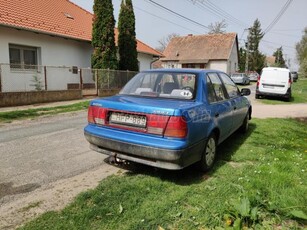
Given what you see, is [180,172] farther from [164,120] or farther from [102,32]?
[102,32]

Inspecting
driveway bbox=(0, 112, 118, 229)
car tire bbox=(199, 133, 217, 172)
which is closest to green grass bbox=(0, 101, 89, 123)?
driveway bbox=(0, 112, 118, 229)

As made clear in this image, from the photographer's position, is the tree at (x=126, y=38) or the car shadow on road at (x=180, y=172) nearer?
the car shadow on road at (x=180, y=172)

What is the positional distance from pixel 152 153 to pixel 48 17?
16.1 metres

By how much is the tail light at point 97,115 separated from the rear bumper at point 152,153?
0.23 meters

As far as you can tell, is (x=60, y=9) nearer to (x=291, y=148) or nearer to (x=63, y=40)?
(x=63, y=40)

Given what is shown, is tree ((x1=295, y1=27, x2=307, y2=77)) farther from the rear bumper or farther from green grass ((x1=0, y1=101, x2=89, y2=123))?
the rear bumper

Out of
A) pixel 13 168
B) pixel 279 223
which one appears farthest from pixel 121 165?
pixel 279 223

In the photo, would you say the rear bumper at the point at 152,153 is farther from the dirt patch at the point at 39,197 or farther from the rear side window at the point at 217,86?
the rear side window at the point at 217,86

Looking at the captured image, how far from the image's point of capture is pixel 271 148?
5.93 meters

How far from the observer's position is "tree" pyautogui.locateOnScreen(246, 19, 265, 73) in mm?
72312

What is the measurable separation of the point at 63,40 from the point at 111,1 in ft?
12.4

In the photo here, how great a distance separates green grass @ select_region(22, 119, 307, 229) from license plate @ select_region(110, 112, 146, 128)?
83 centimetres

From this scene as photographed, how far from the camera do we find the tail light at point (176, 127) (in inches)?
145

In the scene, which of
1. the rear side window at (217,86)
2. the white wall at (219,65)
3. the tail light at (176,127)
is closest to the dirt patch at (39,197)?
the tail light at (176,127)
